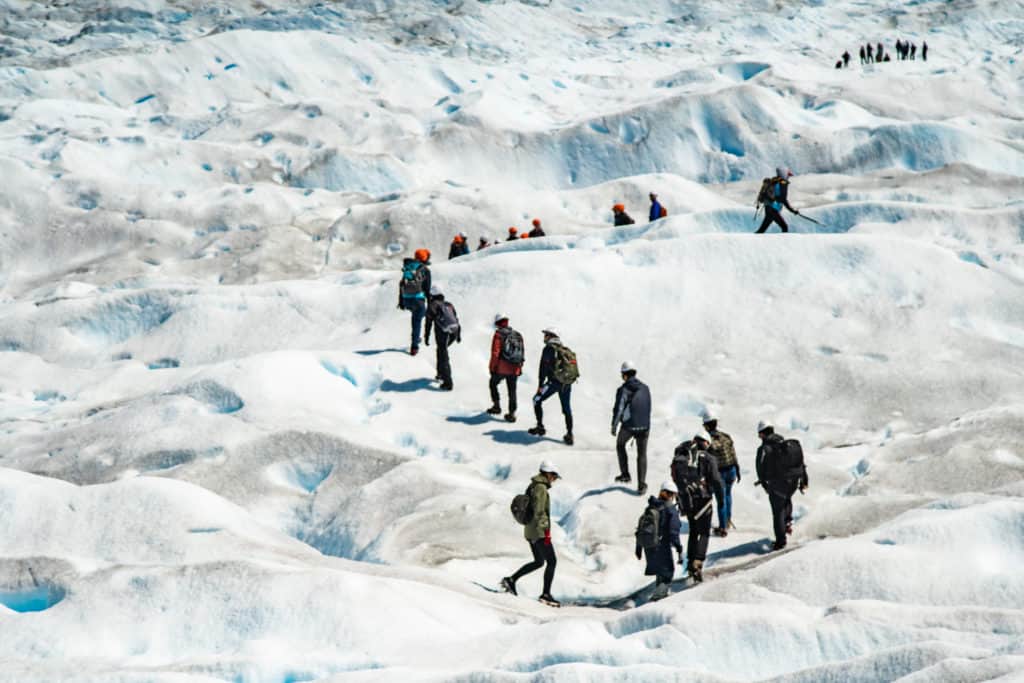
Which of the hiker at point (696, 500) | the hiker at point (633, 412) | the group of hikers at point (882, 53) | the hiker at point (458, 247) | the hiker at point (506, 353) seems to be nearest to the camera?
the hiker at point (696, 500)

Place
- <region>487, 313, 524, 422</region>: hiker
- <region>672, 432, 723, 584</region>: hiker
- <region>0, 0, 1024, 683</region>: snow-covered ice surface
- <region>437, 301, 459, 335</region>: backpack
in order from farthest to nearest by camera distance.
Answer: <region>437, 301, 459, 335</region>: backpack < <region>487, 313, 524, 422</region>: hiker < <region>672, 432, 723, 584</region>: hiker < <region>0, 0, 1024, 683</region>: snow-covered ice surface

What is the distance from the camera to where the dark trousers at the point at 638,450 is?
12945 millimetres

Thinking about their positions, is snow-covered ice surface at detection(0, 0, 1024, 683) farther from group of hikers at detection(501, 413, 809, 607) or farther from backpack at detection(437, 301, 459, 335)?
backpack at detection(437, 301, 459, 335)

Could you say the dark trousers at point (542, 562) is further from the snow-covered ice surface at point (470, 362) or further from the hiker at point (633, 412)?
the hiker at point (633, 412)

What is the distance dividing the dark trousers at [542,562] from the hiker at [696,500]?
1.58m

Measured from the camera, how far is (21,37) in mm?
49406

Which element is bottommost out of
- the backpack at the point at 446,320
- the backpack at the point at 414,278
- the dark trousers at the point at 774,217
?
the backpack at the point at 446,320

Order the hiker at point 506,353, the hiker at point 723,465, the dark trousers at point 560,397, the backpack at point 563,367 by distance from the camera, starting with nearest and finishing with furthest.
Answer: the hiker at point 723,465, the backpack at point 563,367, the dark trousers at point 560,397, the hiker at point 506,353

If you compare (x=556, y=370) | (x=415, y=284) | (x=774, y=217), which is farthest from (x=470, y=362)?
(x=774, y=217)

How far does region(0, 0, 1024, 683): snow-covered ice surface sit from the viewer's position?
9016 millimetres

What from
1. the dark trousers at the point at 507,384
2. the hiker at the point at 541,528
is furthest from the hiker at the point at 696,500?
the dark trousers at the point at 507,384

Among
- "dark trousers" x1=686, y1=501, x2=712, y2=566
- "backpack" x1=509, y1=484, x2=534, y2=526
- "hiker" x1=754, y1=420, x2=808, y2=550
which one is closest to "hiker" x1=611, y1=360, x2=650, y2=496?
"hiker" x1=754, y1=420, x2=808, y2=550

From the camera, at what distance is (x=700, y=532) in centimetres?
1124

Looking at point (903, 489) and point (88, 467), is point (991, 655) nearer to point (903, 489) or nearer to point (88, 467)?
point (903, 489)
